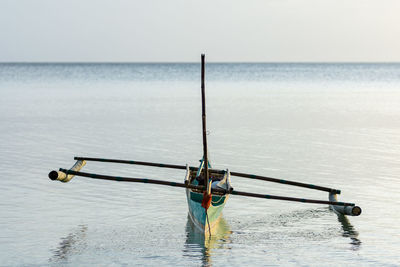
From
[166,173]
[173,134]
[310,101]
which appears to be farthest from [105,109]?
[166,173]

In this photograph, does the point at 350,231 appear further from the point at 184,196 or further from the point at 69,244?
the point at 69,244

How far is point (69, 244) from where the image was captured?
41.1 ft

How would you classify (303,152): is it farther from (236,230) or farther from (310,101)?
(310,101)

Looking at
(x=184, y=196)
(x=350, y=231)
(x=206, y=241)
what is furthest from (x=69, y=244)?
(x=350, y=231)

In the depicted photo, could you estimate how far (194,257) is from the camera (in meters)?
11.9

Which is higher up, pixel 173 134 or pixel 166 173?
pixel 173 134

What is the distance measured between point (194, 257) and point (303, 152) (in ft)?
39.4

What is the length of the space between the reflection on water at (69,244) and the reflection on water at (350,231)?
5.85 meters

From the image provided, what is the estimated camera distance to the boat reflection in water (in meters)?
12.1

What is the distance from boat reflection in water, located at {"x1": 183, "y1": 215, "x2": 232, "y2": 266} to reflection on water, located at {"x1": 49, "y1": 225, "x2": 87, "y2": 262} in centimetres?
229

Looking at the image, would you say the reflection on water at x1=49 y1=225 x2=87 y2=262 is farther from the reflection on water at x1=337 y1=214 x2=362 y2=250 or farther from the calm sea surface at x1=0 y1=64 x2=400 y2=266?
the reflection on water at x1=337 y1=214 x2=362 y2=250

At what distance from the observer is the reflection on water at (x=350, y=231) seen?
12.9 metres

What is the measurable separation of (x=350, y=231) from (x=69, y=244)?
637 centimetres

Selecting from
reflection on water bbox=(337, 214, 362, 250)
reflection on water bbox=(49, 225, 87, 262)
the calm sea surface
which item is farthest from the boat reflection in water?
reflection on water bbox=(337, 214, 362, 250)
